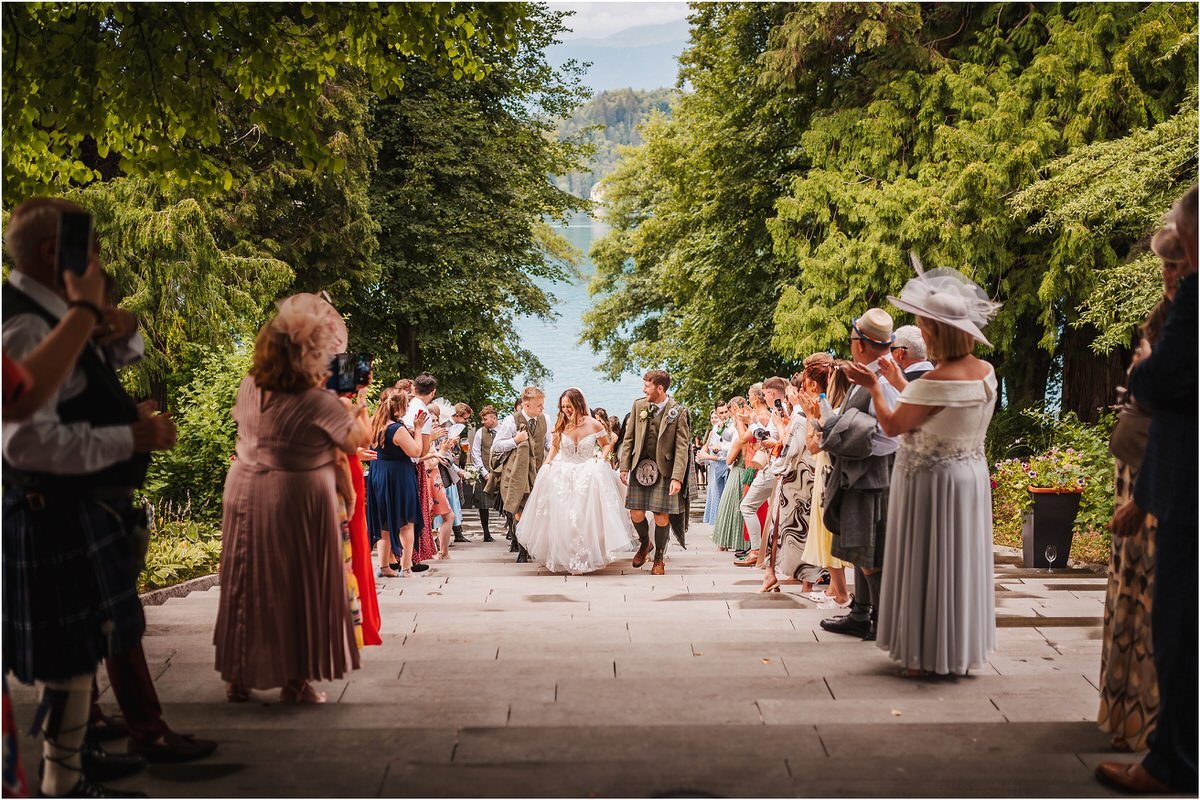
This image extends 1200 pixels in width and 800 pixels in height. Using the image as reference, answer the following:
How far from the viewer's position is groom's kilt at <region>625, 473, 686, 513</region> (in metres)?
11.9

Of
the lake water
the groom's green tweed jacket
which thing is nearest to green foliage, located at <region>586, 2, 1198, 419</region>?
the groom's green tweed jacket

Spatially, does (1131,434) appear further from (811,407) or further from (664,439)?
(664,439)

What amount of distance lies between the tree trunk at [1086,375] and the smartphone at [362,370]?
14713 mm

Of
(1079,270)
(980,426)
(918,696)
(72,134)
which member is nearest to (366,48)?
(72,134)

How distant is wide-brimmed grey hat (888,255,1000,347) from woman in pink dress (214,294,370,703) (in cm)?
298

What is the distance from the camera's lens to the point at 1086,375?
63.0ft

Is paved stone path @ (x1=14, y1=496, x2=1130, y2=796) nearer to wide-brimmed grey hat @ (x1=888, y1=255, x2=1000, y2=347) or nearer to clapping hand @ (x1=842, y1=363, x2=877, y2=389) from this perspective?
clapping hand @ (x1=842, y1=363, x2=877, y2=389)

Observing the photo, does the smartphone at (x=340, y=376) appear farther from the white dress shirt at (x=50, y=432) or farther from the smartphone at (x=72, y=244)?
the smartphone at (x=72, y=244)

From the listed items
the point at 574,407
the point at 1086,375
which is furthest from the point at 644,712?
the point at 1086,375

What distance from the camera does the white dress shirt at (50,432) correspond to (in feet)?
13.0

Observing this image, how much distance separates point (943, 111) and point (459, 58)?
10969 mm

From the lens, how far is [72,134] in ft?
32.6

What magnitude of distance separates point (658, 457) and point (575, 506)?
99 cm

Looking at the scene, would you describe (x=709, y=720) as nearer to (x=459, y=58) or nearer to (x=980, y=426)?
(x=980, y=426)
